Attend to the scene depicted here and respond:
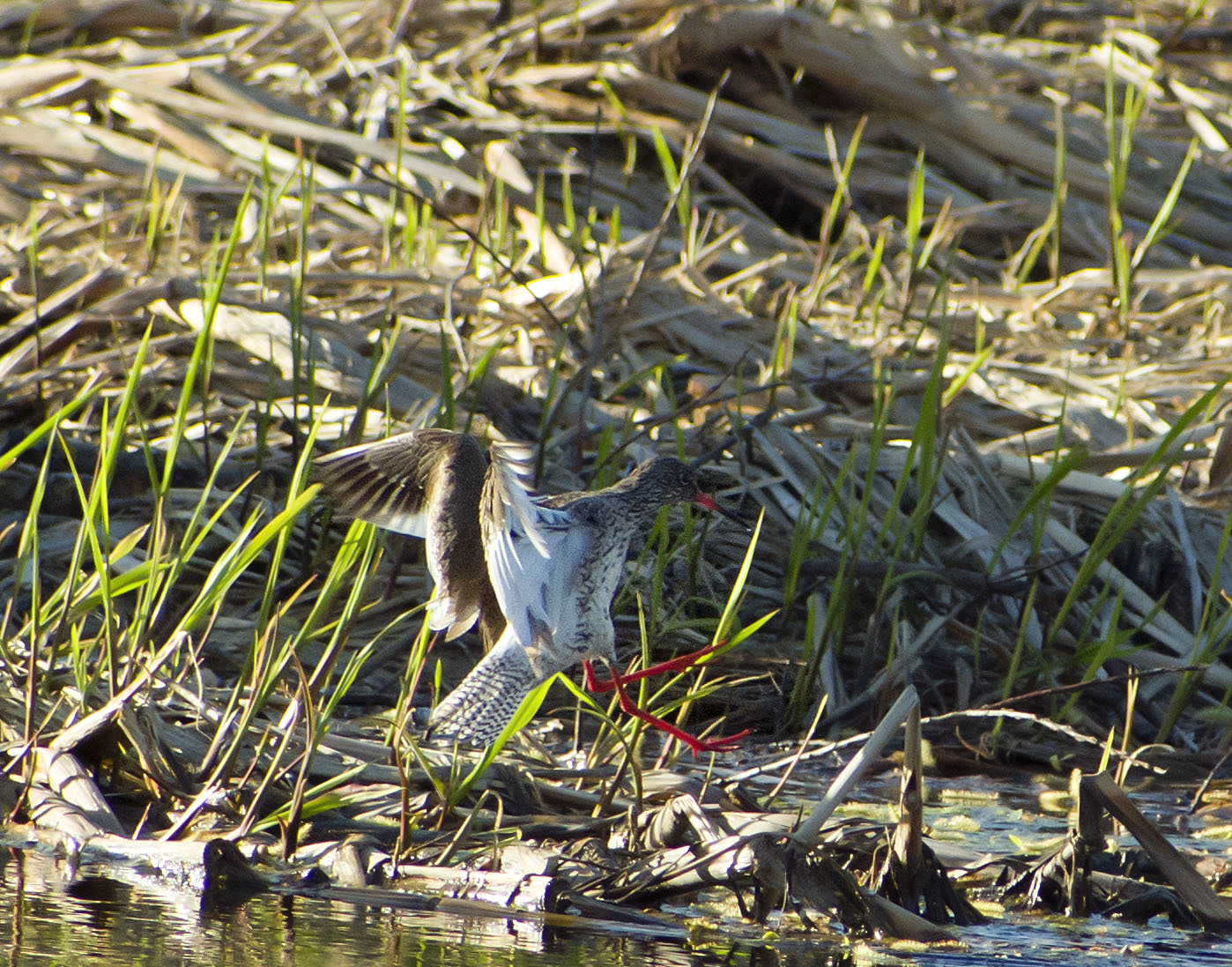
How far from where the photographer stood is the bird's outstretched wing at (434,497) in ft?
11.1

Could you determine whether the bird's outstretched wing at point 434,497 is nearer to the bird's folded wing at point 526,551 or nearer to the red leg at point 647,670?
the bird's folded wing at point 526,551

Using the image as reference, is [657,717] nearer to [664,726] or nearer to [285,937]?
[664,726]

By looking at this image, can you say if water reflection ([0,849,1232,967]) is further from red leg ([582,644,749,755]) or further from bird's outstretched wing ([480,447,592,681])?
bird's outstretched wing ([480,447,592,681])

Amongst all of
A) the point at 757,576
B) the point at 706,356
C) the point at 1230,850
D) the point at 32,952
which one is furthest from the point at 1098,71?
the point at 32,952

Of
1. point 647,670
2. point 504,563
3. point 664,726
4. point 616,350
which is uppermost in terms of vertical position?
point 616,350

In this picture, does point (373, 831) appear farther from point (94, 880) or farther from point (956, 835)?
point (956, 835)

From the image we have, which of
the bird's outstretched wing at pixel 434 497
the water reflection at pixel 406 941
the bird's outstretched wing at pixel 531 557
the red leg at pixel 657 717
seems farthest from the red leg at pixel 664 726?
the water reflection at pixel 406 941

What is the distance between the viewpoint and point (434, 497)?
339 centimetres

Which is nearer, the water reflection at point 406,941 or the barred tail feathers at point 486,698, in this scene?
the water reflection at point 406,941

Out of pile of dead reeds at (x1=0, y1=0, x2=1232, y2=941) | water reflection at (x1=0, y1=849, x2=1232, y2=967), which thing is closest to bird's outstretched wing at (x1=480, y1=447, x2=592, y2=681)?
pile of dead reeds at (x1=0, y1=0, x2=1232, y2=941)

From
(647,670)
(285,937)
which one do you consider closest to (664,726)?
(647,670)

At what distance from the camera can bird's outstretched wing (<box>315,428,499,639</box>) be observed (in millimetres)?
3387

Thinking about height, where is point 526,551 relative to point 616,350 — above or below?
below

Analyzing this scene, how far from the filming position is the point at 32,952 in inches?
97.2
